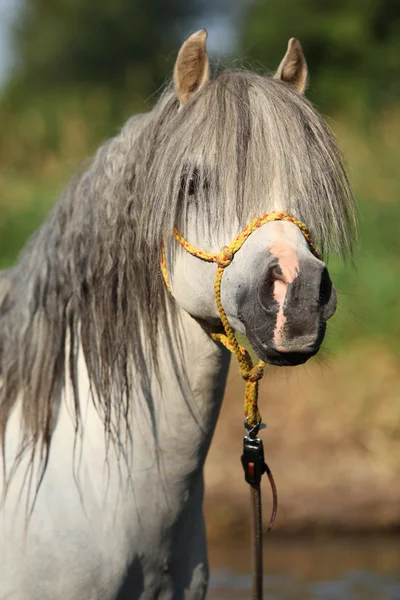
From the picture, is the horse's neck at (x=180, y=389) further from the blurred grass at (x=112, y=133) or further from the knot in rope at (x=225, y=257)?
the blurred grass at (x=112, y=133)

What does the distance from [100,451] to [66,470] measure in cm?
9

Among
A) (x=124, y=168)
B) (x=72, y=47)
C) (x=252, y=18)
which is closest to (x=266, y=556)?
(x=124, y=168)

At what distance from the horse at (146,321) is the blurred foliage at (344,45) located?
10009mm

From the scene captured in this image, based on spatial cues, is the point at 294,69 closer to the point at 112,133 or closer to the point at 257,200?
the point at 257,200

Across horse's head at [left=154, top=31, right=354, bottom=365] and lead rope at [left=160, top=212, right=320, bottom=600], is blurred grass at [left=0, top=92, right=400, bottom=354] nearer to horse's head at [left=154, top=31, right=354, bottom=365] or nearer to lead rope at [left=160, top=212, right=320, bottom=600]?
lead rope at [left=160, top=212, right=320, bottom=600]

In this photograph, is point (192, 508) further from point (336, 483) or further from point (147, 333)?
point (336, 483)

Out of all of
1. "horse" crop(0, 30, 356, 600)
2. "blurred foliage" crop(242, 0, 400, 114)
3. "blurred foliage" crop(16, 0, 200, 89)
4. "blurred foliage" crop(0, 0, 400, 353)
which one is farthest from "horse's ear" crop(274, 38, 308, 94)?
"blurred foliage" crop(16, 0, 200, 89)

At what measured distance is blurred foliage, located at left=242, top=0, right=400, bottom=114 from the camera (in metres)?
12.3

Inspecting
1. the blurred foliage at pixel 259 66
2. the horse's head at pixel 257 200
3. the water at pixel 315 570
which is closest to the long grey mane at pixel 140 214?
the horse's head at pixel 257 200

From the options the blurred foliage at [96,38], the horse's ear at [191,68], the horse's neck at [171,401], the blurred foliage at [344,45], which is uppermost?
the blurred foliage at [96,38]

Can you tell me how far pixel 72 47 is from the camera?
20953mm

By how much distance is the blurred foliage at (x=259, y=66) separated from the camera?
25.7ft

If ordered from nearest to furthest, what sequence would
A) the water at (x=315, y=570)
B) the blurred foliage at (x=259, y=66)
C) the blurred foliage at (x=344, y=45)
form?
1. the water at (x=315, y=570)
2. the blurred foliage at (x=259, y=66)
3. the blurred foliage at (x=344, y=45)

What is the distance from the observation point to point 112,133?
10.8 meters
